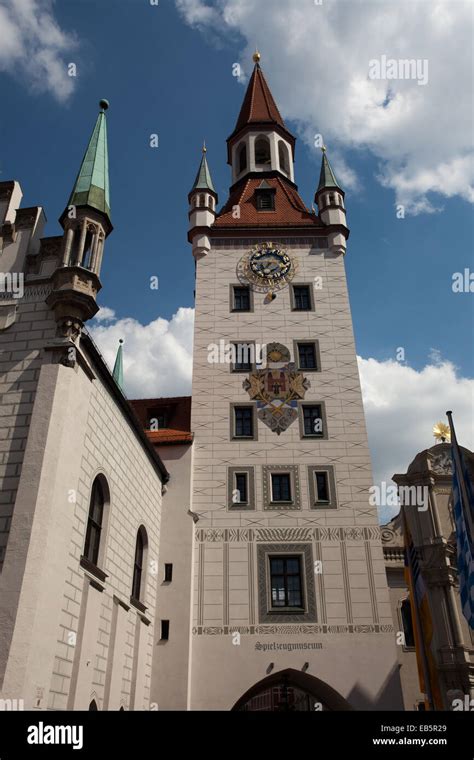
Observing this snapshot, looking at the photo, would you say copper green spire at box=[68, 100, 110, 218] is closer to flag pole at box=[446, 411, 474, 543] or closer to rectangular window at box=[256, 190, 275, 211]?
flag pole at box=[446, 411, 474, 543]

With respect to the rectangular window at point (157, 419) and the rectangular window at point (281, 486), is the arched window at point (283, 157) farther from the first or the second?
the rectangular window at point (281, 486)

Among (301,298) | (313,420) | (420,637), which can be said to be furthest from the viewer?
(301,298)

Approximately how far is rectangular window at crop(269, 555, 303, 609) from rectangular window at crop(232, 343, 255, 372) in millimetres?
7530

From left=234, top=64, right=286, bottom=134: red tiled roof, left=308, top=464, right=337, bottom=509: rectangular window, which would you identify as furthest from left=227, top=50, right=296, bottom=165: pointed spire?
left=308, top=464, right=337, bottom=509: rectangular window

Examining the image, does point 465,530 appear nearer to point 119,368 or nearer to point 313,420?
point 313,420

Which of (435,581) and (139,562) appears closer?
(139,562)

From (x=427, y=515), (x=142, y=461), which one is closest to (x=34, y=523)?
(x=142, y=461)

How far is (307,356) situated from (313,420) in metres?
2.97

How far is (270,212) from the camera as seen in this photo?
2861cm

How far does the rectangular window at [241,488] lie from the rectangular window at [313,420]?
288 cm

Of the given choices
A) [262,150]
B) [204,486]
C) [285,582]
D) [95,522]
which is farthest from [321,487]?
[262,150]

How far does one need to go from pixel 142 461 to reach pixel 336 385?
8.83 metres

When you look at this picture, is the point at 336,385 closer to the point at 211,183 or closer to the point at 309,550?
the point at 309,550
